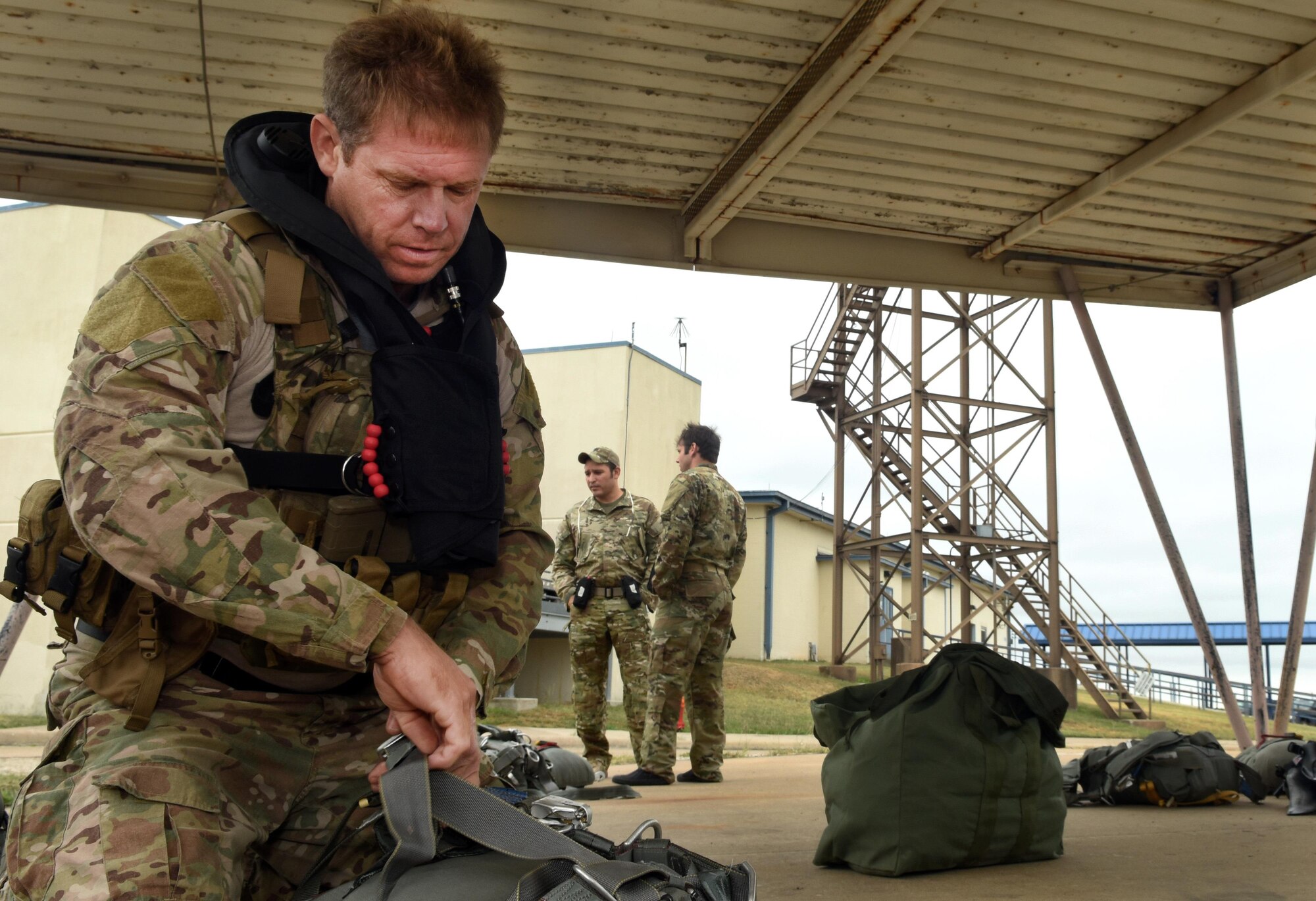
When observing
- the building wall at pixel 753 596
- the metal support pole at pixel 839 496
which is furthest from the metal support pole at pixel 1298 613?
the building wall at pixel 753 596

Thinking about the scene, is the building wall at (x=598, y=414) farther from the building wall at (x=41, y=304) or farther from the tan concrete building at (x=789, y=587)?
the building wall at (x=41, y=304)

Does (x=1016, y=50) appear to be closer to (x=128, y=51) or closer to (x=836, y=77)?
(x=836, y=77)

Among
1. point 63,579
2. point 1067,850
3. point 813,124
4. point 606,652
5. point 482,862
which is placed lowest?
point 1067,850

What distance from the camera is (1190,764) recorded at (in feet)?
19.4

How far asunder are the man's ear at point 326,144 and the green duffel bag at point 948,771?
9.15 ft

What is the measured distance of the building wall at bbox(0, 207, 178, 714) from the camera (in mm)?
16125

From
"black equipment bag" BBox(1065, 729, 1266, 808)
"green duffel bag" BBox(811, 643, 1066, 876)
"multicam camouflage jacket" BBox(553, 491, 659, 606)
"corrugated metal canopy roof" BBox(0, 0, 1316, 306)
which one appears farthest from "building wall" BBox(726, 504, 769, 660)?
"green duffel bag" BBox(811, 643, 1066, 876)

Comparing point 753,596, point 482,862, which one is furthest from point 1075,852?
point 753,596

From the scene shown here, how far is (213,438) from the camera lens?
5.05 feet

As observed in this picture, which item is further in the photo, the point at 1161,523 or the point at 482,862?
the point at 1161,523

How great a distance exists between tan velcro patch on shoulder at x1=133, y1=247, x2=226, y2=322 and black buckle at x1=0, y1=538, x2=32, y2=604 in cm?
42

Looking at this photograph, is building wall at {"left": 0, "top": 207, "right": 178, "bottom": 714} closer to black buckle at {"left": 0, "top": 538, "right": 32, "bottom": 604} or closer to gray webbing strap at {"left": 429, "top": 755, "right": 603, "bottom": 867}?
black buckle at {"left": 0, "top": 538, "right": 32, "bottom": 604}

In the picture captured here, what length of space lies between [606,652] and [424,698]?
6507 millimetres

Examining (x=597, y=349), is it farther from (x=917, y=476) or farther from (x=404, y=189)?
(x=404, y=189)
